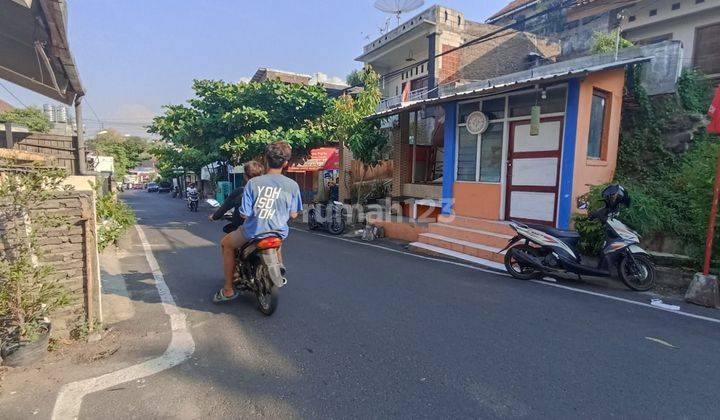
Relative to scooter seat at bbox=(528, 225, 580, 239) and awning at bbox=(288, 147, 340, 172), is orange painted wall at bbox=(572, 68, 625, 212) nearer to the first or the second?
scooter seat at bbox=(528, 225, 580, 239)

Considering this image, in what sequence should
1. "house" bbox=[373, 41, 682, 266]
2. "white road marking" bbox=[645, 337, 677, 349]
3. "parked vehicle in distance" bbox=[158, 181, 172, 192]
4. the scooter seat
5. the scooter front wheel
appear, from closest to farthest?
"white road marking" bbox=[645, 337, 677, 349] → the scooter seat → the scooter front wheel → "house" bbox=[373, 41, 682, 266] → "parked vehicle in distance" bbox=[158, 181, 172, 192]

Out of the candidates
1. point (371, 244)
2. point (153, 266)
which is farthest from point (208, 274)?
point (371, 244)

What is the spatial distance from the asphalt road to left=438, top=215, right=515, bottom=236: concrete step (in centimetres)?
244

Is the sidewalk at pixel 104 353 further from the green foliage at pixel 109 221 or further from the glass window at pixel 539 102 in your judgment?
the glass window at pixel 539 102

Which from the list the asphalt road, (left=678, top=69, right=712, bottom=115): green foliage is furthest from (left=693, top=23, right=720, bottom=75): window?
the asphalt road

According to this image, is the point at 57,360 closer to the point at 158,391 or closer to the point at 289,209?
the point at 158,391

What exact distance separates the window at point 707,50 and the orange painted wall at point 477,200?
8.56 metres

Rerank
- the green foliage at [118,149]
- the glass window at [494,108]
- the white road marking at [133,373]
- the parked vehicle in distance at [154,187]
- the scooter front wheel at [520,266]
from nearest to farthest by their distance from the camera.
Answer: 1. the white road marking at [133,373]
2. the scooter front wheel at [520,266]
3. the glass window at [494,108]
4. the green foliage at [118,149]
5. the parked vehicle in distance at [154,187]

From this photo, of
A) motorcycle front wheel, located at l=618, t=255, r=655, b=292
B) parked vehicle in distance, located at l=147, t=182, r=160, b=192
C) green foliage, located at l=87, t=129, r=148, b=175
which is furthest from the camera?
parked vehicle in distance, located at l=147, t=182, r=160, b=192

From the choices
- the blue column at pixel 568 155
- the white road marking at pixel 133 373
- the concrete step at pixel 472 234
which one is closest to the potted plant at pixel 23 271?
the white road marking at pixel 133 373

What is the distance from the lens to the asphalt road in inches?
105

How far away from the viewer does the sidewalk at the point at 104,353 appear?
9.00ft

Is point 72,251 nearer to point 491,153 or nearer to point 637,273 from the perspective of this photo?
point 637,273

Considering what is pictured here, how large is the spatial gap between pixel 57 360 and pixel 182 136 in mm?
15424
